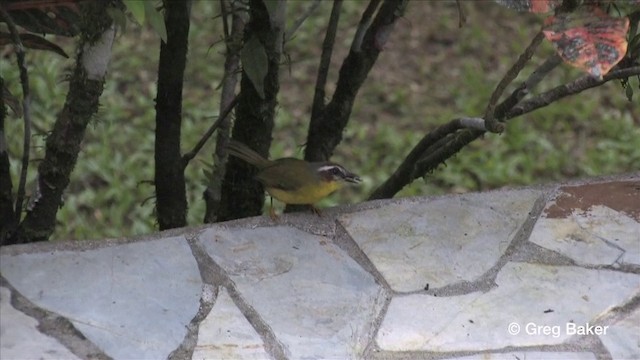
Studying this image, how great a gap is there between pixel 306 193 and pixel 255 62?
22.1 inches

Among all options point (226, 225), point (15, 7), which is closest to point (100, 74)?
point (15, 7)

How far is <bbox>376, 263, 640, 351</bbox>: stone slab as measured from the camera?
308cm

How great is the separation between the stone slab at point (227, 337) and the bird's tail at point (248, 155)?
749mm

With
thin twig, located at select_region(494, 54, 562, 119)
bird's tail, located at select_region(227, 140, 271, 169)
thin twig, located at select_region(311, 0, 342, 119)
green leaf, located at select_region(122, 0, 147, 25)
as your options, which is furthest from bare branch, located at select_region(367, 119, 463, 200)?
green leaf, located at select_region(122, 0, 147, 25)

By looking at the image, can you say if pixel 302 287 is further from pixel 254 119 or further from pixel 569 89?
pixel 569 89

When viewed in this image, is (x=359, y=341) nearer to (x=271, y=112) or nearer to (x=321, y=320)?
(x=321, y=320)

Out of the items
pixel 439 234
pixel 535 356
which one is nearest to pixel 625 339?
pixel 535 356

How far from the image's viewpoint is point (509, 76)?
2.85m

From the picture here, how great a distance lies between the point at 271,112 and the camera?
3.84 metres

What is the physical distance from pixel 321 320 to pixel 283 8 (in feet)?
4.00

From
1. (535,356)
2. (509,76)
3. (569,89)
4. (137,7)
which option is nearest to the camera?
(137,7)

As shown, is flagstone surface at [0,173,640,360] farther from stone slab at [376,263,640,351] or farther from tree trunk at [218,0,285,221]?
tree trunk at [218,0,285,221]

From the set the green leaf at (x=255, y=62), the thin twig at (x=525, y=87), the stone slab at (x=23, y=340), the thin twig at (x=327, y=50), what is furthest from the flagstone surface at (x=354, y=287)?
the thin twig at (x=327, y=50)

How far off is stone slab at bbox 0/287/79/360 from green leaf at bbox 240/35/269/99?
107 cm
